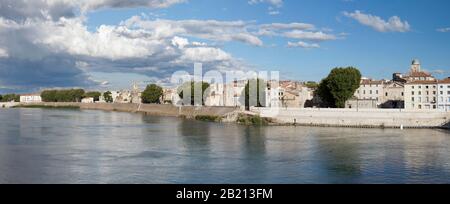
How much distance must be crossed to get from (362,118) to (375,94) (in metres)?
11.6

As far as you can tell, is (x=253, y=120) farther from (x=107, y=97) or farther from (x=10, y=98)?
(x=10, y=98)

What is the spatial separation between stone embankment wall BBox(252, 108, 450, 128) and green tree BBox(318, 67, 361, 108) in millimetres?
3403

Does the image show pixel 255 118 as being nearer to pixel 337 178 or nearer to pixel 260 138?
pixel 260 138

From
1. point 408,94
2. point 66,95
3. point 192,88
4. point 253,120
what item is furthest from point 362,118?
point 66,95

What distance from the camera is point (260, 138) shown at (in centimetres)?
2192

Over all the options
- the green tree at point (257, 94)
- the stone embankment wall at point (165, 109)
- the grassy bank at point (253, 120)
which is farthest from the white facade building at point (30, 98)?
the grassy bank at point (253, 120)

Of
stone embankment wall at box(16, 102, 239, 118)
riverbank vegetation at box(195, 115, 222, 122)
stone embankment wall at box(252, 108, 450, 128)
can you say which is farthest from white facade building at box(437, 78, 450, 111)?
riverbank vegetation at box(195, 115, 222, 122)

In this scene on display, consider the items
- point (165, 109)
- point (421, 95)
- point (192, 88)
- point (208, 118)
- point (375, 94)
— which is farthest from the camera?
point (192, 88)

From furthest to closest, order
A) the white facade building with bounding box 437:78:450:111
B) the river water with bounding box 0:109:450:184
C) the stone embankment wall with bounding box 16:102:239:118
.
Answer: the stone embankment wall with bounding box 16:102:239:118 < the white facade building with bounding box 437:78:450:111 < the river water with bounding box 0:109:450:184

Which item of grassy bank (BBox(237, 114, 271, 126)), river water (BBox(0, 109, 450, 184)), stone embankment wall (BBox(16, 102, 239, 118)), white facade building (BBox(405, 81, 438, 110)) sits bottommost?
river water (BBox(0, 109, 450, 184))

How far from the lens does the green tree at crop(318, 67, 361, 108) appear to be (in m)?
33.3

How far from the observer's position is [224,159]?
15078 mm

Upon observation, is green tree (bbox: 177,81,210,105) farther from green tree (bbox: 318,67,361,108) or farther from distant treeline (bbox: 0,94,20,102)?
distant treeline (bbox: 0,94,20,102)

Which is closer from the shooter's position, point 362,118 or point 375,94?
point 362,118
